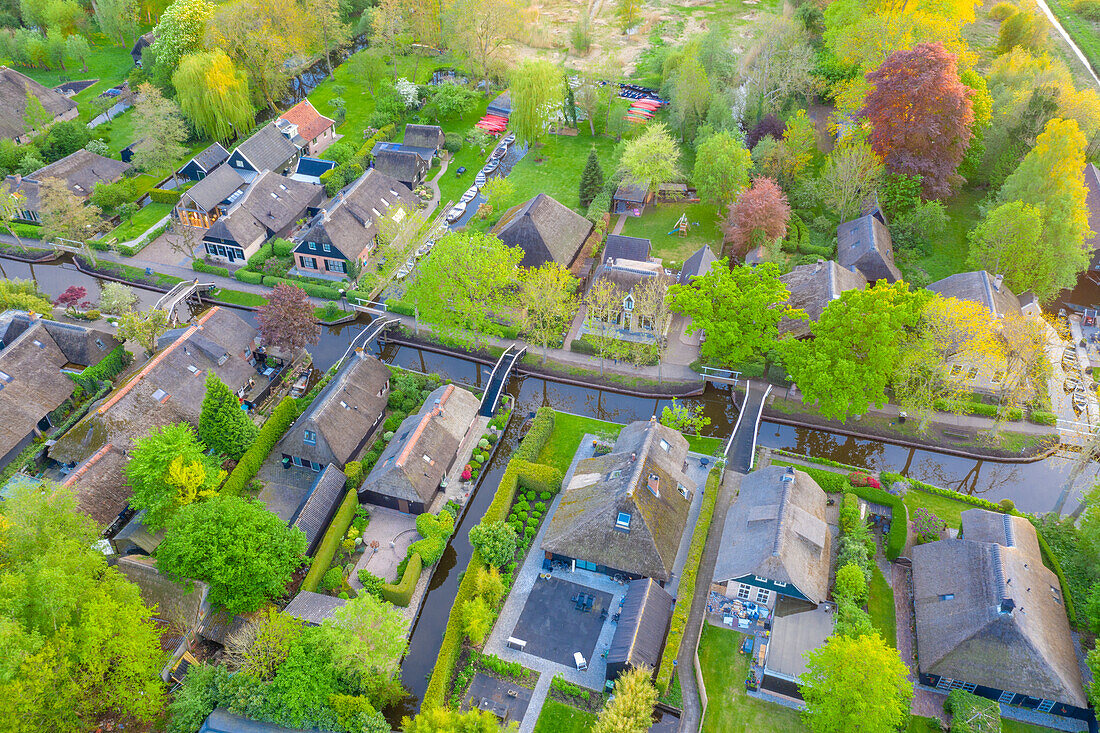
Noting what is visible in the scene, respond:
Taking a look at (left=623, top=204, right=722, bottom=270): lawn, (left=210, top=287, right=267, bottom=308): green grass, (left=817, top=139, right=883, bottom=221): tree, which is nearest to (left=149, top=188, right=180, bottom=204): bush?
(left=210, top=287, right=267, bottom=308): green grass

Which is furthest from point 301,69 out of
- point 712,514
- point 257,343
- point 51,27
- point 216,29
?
point 712,514

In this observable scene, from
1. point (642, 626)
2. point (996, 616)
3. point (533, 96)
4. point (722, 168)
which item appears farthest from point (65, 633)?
point (533, 96)

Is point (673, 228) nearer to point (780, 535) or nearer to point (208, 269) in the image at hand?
point (780, 535)

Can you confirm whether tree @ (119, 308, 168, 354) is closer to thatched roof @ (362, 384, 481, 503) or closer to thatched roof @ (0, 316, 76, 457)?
thatched roof @ (0, 316, 76, 457)

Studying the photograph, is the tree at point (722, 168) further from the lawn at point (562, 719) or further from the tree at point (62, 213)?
the tree at point (62, 213)

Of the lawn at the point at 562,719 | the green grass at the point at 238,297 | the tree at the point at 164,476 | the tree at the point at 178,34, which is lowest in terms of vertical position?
the green grass at the point at 238,297

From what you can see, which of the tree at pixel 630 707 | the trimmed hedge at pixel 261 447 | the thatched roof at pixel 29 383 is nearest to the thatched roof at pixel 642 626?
the tree at pixel 630 707
